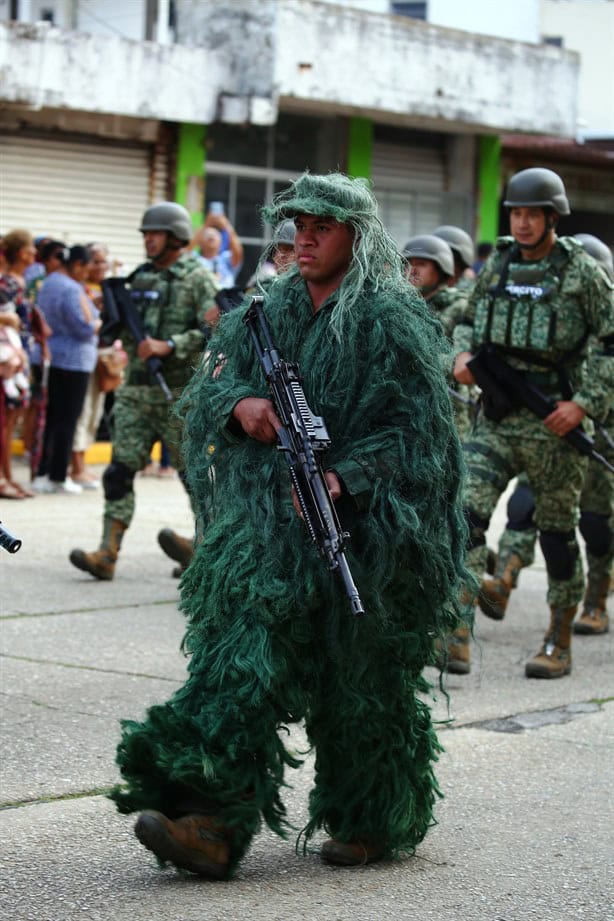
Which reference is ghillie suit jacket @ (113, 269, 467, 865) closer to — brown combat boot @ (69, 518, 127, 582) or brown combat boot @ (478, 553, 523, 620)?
brown combat boot @ (478, 553, 523, 620)

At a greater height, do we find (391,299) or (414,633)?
(391,299)

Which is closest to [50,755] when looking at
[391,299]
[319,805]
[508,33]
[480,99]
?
[319,805]

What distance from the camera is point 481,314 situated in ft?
23.9

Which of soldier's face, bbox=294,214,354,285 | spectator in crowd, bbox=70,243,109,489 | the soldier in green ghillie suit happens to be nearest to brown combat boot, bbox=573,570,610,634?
the soldier in green ghillie suit

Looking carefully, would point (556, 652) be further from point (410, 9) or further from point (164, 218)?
point (410, 9)

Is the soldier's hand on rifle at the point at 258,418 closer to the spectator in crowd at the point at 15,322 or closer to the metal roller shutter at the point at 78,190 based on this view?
the spectator in crowd at the point at 15,322

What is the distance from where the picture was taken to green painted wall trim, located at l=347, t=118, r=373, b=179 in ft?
68.5

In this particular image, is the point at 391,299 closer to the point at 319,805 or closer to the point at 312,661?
the point at 312,661

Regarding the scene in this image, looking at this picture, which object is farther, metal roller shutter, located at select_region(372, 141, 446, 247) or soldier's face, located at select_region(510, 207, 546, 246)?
metal roller shutter, located at select_region(372, 141, 446, 247)

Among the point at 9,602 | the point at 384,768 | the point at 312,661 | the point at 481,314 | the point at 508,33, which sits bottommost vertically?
the point at 9,602

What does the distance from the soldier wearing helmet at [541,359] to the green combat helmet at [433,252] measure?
1278 mm

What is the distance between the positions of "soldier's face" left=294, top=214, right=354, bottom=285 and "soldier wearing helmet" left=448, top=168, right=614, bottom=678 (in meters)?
2.61

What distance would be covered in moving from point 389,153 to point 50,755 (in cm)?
1700

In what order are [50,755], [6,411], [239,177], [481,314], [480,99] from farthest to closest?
[480,99] < [239,177] < [6,411] < [481,314] < [50,755]
